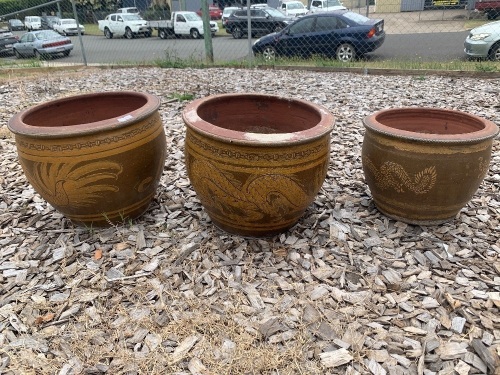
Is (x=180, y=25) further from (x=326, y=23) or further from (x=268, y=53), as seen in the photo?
(x=326, y=23)

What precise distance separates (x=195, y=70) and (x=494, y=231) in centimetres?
640

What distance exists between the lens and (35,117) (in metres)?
2.85

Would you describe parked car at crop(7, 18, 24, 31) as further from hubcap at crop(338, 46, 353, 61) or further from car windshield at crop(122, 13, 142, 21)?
hubcap at crop(338, 46, 353, 61)

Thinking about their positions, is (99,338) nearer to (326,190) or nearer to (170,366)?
(170,366)

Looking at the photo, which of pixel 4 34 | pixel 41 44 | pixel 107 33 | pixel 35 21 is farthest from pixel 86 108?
pixel 35 21

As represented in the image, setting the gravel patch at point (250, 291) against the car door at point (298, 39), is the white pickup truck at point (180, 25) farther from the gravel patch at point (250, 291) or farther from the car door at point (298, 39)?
the gravel patch at point (250, 291)

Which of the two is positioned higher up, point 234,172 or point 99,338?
point 234,172

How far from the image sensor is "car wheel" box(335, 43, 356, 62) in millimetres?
9570

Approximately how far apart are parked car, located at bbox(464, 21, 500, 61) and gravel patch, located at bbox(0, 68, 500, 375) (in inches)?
231

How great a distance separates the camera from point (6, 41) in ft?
55.2

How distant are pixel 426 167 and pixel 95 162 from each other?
6.50ft

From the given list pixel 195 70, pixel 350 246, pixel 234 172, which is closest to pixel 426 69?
pixel 195 70

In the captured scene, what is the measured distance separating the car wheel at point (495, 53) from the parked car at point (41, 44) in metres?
14.4

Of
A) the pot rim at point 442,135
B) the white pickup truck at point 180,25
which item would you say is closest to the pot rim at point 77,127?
the pot rim at point 442,135
